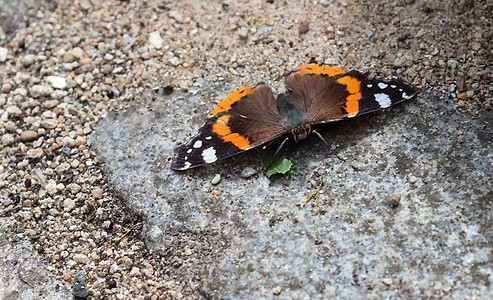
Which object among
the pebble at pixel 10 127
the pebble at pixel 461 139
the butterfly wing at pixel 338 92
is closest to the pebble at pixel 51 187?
the pebble at pixel 10 127

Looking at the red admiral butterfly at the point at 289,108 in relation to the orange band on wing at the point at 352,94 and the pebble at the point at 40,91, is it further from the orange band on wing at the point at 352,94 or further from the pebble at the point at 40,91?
the pebble at the point at 40,91

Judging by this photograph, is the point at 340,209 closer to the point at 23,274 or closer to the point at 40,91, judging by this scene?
the point at 23,274

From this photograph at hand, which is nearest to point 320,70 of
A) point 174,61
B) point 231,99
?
point 231,99

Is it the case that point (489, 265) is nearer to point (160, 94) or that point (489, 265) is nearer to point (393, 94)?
point (393, 94)

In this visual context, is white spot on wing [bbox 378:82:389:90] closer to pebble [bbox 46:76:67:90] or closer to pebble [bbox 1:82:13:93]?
pebble [bbox 46:76:67:90]

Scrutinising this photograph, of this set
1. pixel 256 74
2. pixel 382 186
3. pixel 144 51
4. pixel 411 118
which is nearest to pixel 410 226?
pixel 382 186

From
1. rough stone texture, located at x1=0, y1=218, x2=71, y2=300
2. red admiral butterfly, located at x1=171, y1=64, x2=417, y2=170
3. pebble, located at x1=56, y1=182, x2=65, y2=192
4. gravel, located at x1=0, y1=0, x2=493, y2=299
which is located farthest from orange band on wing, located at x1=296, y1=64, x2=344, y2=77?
rough stone texture, located at x1=0, y1=218, x2=71, y2=300

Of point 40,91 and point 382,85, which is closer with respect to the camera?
point 382,85
